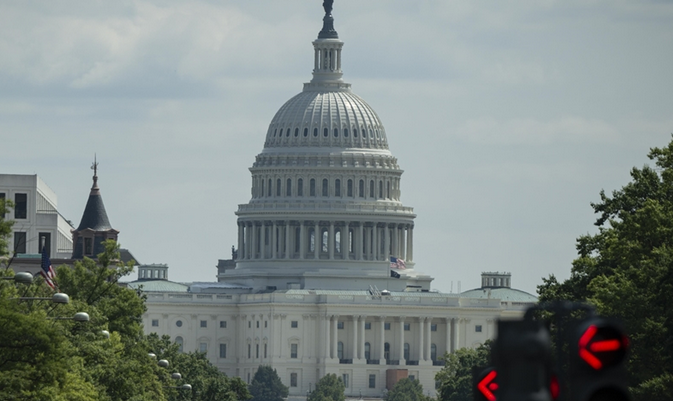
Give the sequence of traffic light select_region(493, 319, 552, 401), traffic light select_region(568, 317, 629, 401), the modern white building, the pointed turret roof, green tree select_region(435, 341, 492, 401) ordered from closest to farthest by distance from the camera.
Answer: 1. traffic light select_region(493, 319, 552, 401)
2. traffic light select_region(568, 317, 629, 401)
3. green tree select_region(435, 341, 492, 401)
4. the modern white building
5. the pointed turret roof

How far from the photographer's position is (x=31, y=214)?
15388 cm

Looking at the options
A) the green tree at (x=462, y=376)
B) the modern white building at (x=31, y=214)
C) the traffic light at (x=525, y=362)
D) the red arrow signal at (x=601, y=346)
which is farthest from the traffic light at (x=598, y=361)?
the modern white building at (x=31, y=214)

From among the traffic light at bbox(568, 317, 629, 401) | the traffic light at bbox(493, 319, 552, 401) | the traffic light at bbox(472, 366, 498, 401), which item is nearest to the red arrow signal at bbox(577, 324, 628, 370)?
the traffic light at bbox(568, 317, 629, 401)

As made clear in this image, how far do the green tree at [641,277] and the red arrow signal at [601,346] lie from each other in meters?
43.1

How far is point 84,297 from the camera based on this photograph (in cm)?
9444

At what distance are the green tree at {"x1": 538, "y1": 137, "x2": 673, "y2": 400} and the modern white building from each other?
7331cm

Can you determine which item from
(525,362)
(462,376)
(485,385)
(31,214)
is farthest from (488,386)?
(31,214)

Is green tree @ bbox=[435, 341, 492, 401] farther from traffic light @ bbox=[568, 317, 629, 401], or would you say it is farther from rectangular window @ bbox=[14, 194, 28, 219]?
traffic light @ bbox=[568, 317, 629, 401]

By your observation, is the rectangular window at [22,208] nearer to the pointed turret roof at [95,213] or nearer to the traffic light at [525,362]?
the pointed turret roof at [95,213]

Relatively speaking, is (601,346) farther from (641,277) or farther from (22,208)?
(22,208)

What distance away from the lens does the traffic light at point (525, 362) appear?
11.9 metres

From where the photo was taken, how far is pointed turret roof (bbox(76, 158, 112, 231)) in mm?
179875

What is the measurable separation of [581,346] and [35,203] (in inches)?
5686

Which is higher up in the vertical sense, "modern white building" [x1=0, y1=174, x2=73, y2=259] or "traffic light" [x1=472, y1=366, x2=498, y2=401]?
"modern white building" [x1=0, y1=174, x2=73, y2=259]
